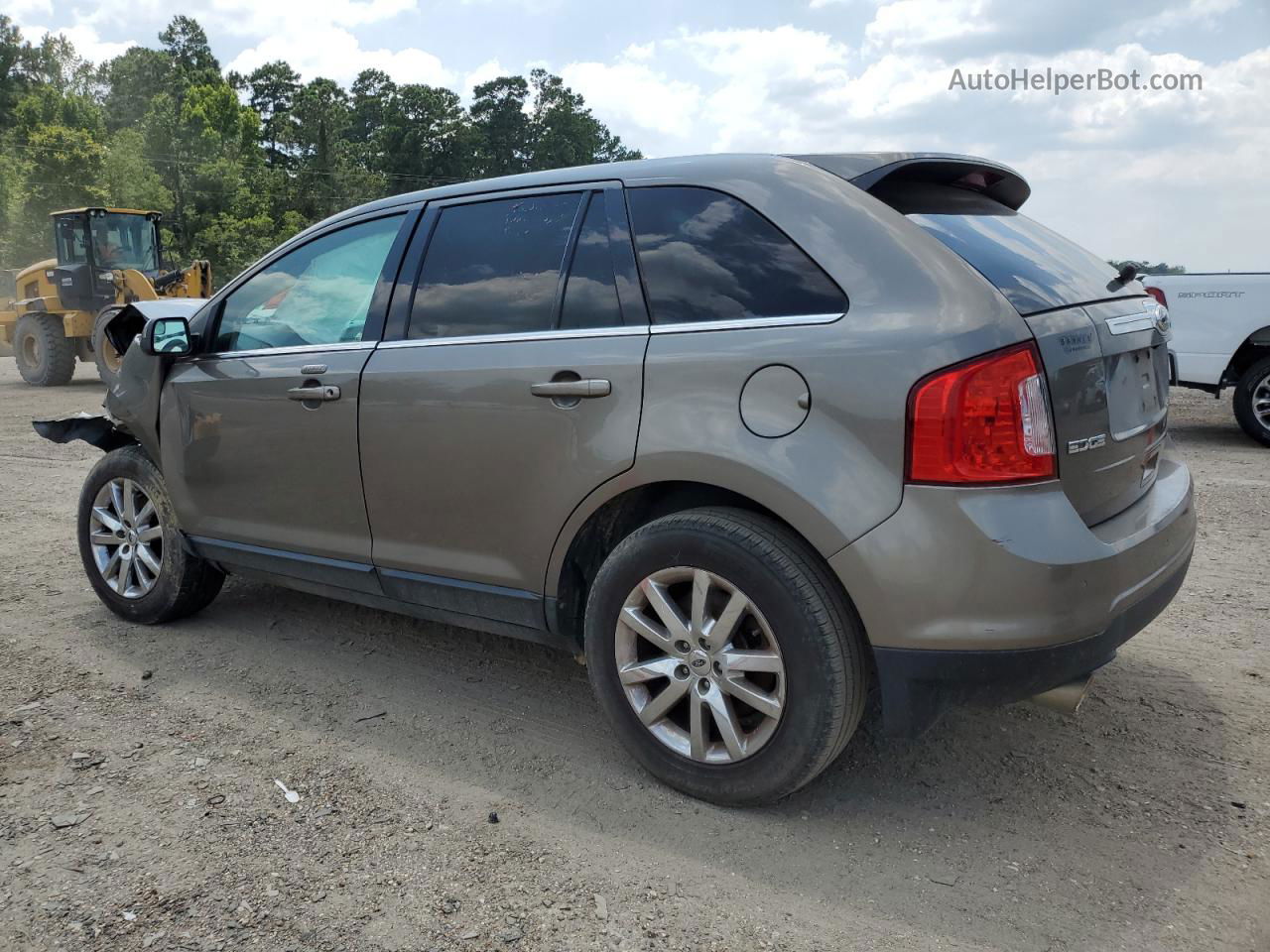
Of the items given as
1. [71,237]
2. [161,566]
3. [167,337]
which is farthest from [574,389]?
[71,237]

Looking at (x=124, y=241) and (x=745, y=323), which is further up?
(x=124, y=241)

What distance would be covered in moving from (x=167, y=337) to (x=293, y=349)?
0.69 metres

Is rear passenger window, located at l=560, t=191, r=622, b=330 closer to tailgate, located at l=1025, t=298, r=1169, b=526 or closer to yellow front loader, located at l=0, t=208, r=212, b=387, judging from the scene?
tailgate, located at l=1025, t=298, r=1169, b=526

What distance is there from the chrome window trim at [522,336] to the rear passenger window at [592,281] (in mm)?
25

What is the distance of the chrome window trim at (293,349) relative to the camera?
363 centimetres

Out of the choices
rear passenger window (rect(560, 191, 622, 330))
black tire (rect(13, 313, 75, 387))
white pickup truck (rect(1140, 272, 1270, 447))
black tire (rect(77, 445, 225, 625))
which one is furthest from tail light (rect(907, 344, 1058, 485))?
black tire (rect(13, 313, 75, 387))

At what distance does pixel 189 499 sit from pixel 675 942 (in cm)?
294

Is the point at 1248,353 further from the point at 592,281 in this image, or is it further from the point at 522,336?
the point at 522,336

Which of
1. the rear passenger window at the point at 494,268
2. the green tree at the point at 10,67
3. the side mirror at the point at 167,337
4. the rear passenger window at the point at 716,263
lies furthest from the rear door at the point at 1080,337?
the green tree at the point at 10,67

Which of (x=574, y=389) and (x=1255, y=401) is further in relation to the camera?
(x=1255, y=401)

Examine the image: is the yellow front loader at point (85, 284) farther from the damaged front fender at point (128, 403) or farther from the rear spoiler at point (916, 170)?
the rear spoiler at point (916, 170)

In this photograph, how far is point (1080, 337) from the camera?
2.63 m

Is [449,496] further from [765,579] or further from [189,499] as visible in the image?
[189,499]

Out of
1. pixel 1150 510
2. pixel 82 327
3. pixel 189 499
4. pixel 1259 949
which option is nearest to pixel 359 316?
pixel 189 499
